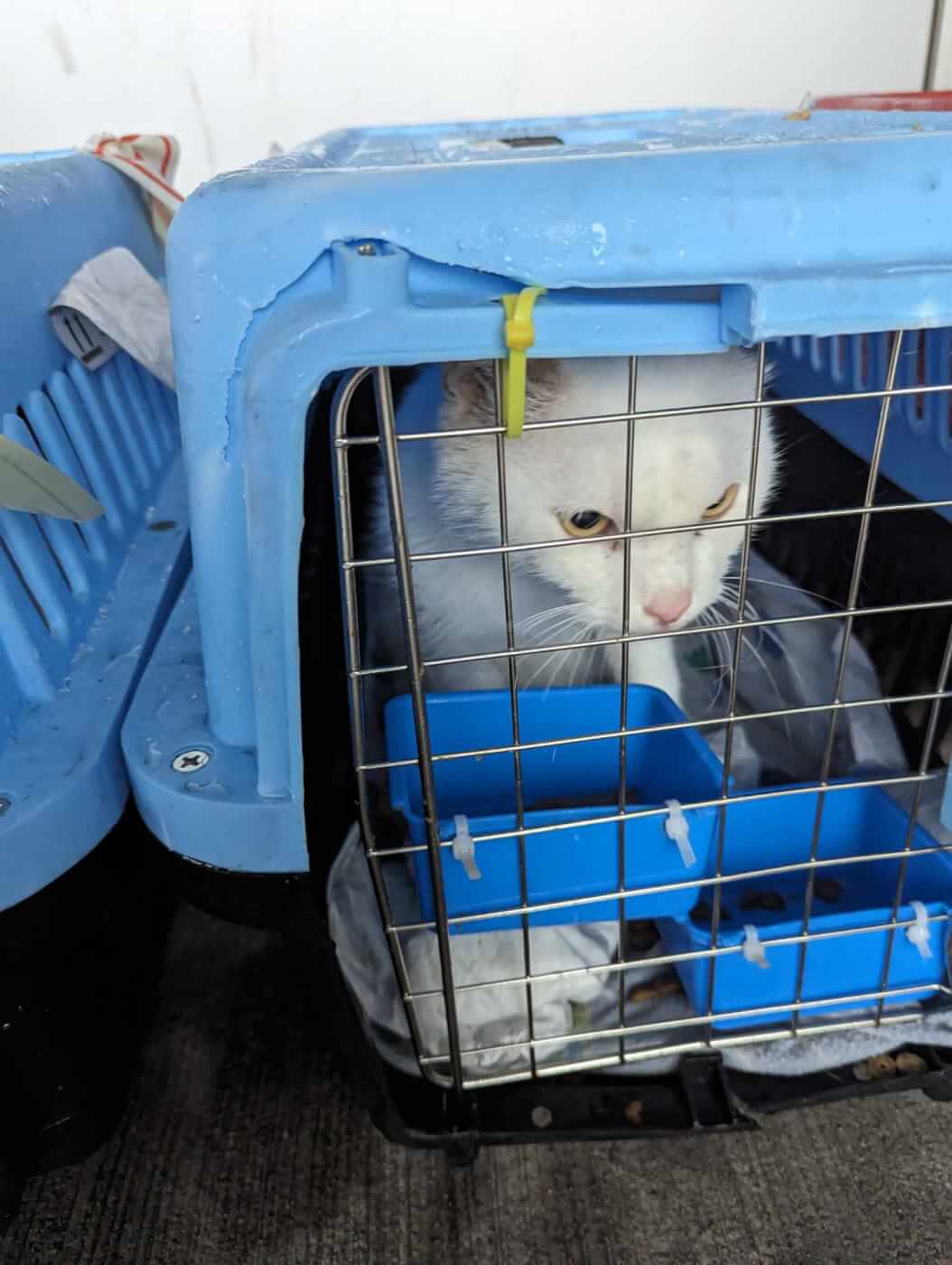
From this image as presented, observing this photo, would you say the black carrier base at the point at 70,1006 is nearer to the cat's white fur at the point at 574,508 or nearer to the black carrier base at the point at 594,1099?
the black carrier base at the point at 594,1099

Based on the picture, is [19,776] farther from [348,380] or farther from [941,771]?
[941,771]

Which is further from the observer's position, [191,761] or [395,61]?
[395,61]

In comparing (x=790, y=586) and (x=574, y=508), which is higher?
(x=574, y=508)

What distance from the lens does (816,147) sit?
1.57ft

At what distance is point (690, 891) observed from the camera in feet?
2.44

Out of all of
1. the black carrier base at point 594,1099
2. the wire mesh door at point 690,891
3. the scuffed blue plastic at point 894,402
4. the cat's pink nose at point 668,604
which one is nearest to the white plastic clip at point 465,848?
the wire mesh door at point 690,891

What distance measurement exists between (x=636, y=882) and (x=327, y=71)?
1.31 meters

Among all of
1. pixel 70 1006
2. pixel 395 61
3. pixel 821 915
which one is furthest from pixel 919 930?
pixel 395 61

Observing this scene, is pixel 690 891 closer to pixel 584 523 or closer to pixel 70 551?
pixel 584 523

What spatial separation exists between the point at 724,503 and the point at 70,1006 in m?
0.64

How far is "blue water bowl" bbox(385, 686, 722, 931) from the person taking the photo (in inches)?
27.6

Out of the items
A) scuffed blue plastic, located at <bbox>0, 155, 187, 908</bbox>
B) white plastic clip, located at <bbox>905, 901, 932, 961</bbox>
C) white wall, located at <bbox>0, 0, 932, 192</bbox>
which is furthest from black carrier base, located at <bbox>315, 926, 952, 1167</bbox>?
white wall, located at <bbox>0, 0, 932, 192</bbox>

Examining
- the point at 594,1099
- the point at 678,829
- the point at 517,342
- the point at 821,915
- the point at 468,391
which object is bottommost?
the point at 594,1099

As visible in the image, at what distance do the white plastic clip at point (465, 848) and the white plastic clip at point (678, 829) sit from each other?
146mm
